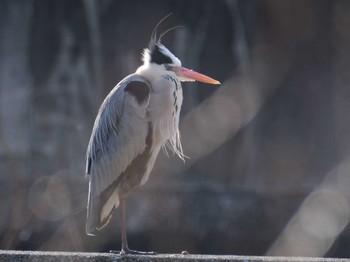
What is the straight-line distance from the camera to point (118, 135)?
5582 millimetres

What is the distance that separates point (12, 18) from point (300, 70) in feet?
8.55

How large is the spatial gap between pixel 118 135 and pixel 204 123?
124 inches

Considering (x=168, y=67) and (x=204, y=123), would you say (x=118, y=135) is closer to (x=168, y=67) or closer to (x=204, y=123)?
(x=168, y=67)

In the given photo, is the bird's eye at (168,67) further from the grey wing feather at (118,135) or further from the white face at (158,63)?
the grey wing feather at (118,135)

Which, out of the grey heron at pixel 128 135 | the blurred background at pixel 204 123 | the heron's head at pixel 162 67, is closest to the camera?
the grey heron at pixel 128 135

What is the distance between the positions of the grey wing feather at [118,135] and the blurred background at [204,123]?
299cm

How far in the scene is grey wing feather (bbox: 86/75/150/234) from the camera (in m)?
5.52

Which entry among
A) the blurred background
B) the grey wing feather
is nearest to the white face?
the grey wing feather

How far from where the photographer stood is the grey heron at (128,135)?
552 centimetres

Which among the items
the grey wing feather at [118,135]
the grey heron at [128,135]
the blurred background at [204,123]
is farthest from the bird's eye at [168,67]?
the blurred background at [204,123]

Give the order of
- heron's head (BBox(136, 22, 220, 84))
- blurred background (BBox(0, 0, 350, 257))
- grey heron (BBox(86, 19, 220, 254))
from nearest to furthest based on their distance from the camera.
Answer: grey heron (BBox(86, 19, 220, 254))
heron's head (BBox(136, 22, 220, 84))
blurred background (BBox(0, 0, 350, 257))

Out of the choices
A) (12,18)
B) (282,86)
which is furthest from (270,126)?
(12,18)

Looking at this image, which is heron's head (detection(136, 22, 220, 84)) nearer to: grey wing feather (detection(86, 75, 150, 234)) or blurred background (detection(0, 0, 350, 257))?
grey wing feather (detection(86, 75, 150, 234))

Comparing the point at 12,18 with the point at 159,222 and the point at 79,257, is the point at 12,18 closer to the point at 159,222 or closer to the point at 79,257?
the point at 159,222
